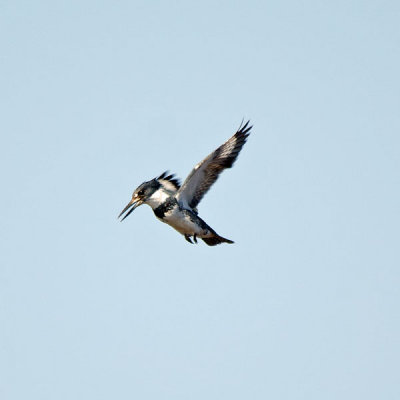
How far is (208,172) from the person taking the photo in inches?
776

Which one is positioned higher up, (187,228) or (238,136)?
(238,136)

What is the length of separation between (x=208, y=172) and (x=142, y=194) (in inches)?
50.2

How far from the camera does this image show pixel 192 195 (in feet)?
65.3

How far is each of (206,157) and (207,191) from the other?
2.65 ft

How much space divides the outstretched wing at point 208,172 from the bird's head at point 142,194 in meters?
0.62

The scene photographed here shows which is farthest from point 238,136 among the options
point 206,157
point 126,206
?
point 126,206

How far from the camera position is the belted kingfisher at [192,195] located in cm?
1953

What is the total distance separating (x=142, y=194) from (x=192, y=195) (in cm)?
90

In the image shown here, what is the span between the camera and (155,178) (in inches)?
808

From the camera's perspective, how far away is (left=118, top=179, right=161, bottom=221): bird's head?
20078 millimetres

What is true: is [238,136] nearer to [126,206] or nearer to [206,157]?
[206,157]

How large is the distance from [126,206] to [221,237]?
1.80 metres

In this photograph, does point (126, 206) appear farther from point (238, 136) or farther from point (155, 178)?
point (238, 136)

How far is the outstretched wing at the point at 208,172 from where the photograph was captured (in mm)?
19578
